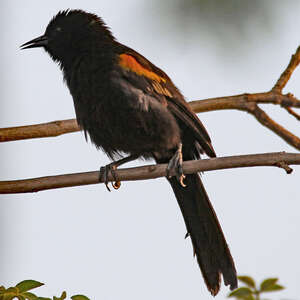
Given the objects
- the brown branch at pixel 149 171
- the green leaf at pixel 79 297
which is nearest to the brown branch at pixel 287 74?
the brown branch at pixel 149 171

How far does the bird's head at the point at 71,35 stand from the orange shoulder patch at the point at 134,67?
0.34 metres

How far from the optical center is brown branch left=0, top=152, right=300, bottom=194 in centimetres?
309

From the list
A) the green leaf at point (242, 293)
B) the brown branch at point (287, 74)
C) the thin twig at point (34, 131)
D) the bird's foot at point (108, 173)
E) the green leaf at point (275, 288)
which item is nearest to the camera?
the green leaf at point (275, 288)

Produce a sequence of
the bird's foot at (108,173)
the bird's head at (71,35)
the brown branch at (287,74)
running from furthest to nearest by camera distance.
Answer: the bird's head at (71,35), the brown branch at (287,74), the bird's foot at (108,173)

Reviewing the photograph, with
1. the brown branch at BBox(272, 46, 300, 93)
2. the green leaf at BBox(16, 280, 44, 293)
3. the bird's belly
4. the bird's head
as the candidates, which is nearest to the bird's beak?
the bird's head

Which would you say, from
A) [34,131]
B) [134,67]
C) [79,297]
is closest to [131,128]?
[134,67]

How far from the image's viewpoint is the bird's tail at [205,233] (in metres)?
4.31

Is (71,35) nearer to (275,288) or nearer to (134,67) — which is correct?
(134,67)

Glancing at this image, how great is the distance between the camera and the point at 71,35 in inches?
187

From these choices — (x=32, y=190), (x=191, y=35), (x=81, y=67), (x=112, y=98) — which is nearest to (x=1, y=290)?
(x=191, y=35)

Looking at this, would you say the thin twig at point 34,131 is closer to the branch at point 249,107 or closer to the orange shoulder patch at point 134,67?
the branch at point 249,107

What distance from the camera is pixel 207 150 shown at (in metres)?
4.24

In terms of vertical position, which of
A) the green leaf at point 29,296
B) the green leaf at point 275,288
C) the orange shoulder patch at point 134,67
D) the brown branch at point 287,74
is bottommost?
the green leaf at point 275,288

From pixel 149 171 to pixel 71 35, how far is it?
1.85 m
